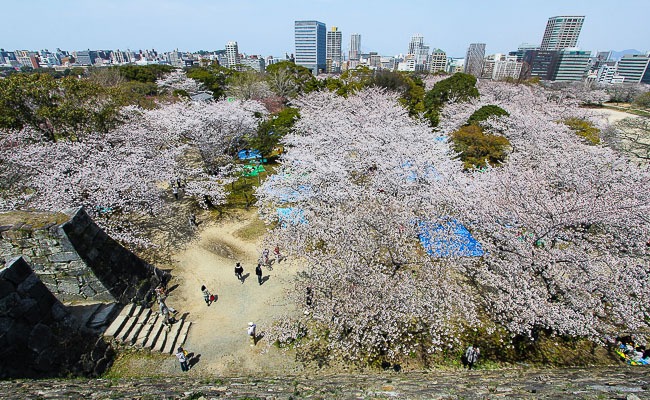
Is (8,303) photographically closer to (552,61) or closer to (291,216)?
(291,216)

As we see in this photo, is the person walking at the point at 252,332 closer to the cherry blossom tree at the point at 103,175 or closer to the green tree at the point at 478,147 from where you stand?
the cherry blossom tree at the point at 103,175

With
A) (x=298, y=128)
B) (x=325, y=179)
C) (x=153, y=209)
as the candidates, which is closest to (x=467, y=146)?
(x=325, y=179)

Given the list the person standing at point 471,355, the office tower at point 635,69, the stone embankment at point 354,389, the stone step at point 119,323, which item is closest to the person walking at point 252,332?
the stone embankment at point 354,389

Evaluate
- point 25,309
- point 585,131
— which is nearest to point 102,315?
point 25,309

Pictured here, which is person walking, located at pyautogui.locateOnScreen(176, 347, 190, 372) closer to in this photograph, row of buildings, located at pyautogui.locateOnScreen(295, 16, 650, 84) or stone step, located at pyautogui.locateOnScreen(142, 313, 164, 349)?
stone step, located at pyautogui.locateOnScreen(142, 313, 164, 349)

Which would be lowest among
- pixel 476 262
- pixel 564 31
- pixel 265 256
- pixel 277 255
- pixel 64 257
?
pixel 277 255

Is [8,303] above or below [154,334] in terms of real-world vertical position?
above
